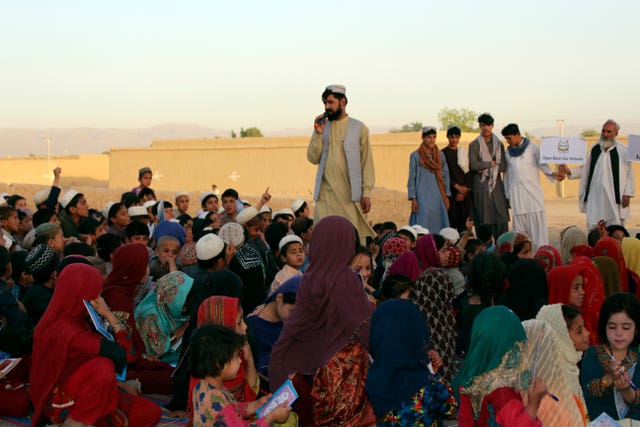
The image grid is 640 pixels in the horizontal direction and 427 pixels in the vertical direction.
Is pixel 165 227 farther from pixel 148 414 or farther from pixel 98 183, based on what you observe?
pixel 98 183

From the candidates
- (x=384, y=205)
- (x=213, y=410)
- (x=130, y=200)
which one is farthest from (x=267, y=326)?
(x=384, y=205)

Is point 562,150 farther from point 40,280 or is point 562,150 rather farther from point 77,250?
point 40,280

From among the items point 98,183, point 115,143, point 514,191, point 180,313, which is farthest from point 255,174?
point 115,143

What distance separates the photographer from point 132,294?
6.52m

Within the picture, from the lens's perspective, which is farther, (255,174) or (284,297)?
(255,174)

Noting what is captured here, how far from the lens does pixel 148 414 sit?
221 inches

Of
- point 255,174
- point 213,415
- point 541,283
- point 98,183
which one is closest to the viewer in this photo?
point 213,415

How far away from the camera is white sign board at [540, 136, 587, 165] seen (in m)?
11.4

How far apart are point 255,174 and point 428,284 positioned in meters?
35.9

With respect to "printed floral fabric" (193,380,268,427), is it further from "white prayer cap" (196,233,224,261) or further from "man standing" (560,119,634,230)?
"man standing" (560,119,634,230)

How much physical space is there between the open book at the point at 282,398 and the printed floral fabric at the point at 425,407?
0.48 m

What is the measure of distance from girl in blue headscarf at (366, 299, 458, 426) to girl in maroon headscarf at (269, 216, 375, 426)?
28 cm

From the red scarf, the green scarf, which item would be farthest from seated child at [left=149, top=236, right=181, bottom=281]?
the red scarf

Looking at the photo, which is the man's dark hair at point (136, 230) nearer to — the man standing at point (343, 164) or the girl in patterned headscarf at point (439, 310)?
Answer: the man standing at point (343, 164)
